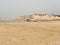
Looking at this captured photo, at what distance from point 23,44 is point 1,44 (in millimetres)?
Result: 1198

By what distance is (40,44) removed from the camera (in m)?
8.85

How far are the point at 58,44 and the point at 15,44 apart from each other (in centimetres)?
234

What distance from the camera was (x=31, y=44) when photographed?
8.88 m

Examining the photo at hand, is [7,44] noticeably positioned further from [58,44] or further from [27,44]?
[58,44]

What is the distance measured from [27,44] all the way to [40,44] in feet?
2.35

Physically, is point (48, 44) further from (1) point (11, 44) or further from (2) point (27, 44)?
(1) point (11, 44)

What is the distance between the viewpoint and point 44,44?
29.0 ft

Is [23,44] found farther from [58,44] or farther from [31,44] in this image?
[58,44]

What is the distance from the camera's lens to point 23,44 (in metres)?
8.95

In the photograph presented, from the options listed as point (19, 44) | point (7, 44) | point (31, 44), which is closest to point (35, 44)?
point (31, 44)

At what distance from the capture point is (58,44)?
880 cm

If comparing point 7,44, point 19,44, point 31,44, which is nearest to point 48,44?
point 31,44

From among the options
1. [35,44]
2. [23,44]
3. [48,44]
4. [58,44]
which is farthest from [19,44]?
[58,44]

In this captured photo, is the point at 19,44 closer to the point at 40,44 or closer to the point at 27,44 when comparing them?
the point at 27,44
